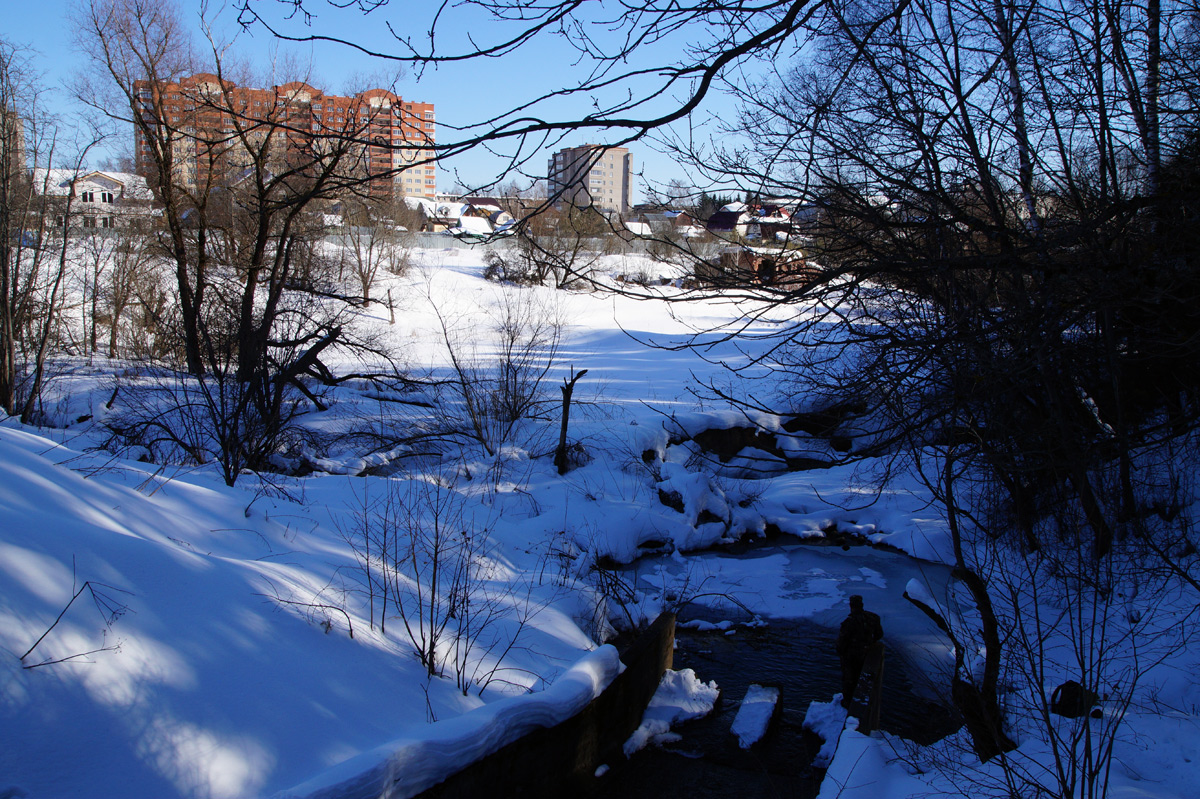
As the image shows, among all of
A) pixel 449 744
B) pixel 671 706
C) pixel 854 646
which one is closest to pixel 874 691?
pixel 854 646

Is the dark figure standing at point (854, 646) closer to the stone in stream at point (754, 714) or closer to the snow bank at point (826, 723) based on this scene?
the snow bank at point (826, 723)

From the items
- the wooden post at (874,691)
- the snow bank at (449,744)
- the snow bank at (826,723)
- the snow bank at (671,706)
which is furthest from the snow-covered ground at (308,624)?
the snow bank at (826,723)

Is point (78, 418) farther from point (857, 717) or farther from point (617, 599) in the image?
point (857, 717)

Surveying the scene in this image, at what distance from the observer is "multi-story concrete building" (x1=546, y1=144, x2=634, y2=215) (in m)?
2.97

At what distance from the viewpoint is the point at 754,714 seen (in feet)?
19.4

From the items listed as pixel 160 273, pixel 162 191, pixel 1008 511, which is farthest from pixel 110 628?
pixel 160 273

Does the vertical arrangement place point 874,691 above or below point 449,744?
below

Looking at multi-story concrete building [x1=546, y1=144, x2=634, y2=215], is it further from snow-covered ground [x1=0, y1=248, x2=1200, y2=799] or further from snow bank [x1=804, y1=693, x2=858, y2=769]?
snow bank [x1=804, y1=693, x2=858, y2=769]

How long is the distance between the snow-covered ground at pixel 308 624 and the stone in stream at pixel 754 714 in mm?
1037

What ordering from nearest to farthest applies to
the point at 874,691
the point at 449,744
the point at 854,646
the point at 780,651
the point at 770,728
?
1. the point at 449,744
2. the point at 874,691
3. the point at 770,728
4. the point at 854,646
5. the point at 780,651

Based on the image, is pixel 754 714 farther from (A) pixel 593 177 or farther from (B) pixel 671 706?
(A) pixel 593 177

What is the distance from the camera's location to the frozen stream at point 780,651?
546 cm

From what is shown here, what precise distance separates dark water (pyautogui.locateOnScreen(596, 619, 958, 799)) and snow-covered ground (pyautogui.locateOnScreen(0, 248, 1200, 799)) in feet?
2.11

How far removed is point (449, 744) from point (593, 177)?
3.12 metres
